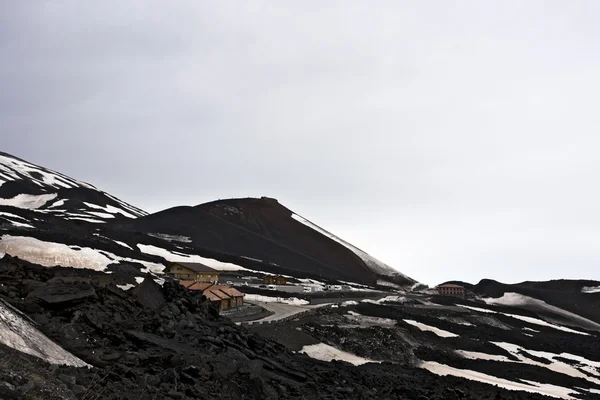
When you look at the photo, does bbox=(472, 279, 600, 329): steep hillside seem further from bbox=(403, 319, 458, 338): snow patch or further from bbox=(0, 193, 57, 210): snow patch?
bbox=(0, 193, 57, 210): snow patch

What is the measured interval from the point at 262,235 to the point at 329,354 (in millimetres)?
122306

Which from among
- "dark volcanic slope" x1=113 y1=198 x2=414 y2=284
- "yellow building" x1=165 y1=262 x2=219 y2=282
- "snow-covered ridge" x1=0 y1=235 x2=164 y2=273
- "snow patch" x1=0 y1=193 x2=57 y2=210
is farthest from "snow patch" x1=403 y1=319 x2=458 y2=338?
"snow patch" x1=0 y1=193 x2=57 y2=210

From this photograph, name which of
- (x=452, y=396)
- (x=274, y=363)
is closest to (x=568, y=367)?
(x=452, y=396)

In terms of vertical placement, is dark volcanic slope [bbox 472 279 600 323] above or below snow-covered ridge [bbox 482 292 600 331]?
above

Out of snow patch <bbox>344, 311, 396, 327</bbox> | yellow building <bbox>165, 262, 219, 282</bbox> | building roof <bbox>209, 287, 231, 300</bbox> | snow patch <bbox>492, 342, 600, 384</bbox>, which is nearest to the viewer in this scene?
snow patch <bbox>492, 342, 600, 384</bbox>

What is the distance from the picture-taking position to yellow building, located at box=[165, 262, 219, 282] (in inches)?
3447

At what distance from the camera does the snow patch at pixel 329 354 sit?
41.3 metres

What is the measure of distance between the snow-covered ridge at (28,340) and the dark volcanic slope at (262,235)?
119 meters

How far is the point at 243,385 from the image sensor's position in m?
17.6

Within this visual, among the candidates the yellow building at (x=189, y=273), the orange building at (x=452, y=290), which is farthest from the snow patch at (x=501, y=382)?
the orange building at (x=452, y=290)

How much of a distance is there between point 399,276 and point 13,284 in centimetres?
15002

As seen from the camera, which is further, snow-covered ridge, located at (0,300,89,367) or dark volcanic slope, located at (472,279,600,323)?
dark volcanic slope, located at (472,279,600,323)

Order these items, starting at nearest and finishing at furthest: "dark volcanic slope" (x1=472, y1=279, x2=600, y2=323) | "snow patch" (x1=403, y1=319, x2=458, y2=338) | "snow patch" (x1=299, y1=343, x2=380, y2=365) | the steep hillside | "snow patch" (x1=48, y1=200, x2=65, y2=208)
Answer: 1. "snow patch" (x1=299, y1=343, x2=380, y2=365)
2. "snow patch" (x1=403, y1=319, x2=458, y2=338)
3. the steep hillside
4. "dark volcanic slope" (x1=472, y1=279, x2=600, y2=323)
5. "snow patch" (x1=48, y1=200, x2=65, y2=208)

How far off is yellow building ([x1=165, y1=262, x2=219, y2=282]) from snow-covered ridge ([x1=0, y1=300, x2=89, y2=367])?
7302 centimetres
